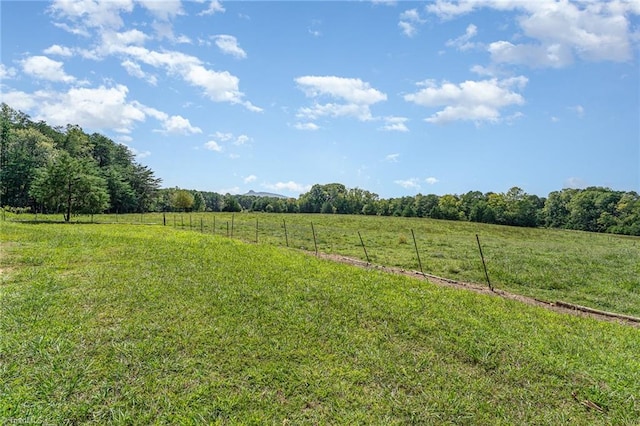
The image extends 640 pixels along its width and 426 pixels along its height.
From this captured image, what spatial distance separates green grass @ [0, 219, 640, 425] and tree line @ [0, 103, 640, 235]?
95.4ft

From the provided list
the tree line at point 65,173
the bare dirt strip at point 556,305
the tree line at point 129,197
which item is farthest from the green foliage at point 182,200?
the bare dirt strip at point 556,305

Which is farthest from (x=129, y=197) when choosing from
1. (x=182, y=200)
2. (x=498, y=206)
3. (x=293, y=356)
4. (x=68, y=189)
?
(x=498, y=206)

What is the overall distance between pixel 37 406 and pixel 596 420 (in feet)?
23.4

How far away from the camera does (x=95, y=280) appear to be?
8945 millimetres

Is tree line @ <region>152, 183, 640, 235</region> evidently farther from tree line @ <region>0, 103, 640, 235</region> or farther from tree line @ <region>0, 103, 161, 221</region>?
tree line @ <region>0, 103, 161, 221</region>

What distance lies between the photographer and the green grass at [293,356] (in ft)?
13.8

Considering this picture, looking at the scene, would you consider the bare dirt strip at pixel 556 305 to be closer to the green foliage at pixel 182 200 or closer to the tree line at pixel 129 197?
the tree line at pixel 129 197

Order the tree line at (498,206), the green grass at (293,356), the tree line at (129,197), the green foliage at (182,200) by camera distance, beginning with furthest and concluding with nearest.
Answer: the green foliage at (182,200)
the tree line at (498,206)
the tree line at (129,197)
the green grass at (293,356)

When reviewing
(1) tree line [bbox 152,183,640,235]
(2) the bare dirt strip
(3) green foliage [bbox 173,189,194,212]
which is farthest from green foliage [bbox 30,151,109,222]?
(1) tree line [bbox 152,183,640,235]

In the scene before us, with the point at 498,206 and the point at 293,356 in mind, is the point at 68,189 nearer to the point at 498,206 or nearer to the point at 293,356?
the point at 293,356

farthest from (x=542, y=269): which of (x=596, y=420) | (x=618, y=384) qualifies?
(x=596, y=420)

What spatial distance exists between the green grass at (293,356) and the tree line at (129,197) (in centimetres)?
2906

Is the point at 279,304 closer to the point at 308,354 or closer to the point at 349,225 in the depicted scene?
the point at 308,354

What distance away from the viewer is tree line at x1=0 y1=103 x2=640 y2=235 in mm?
33531
